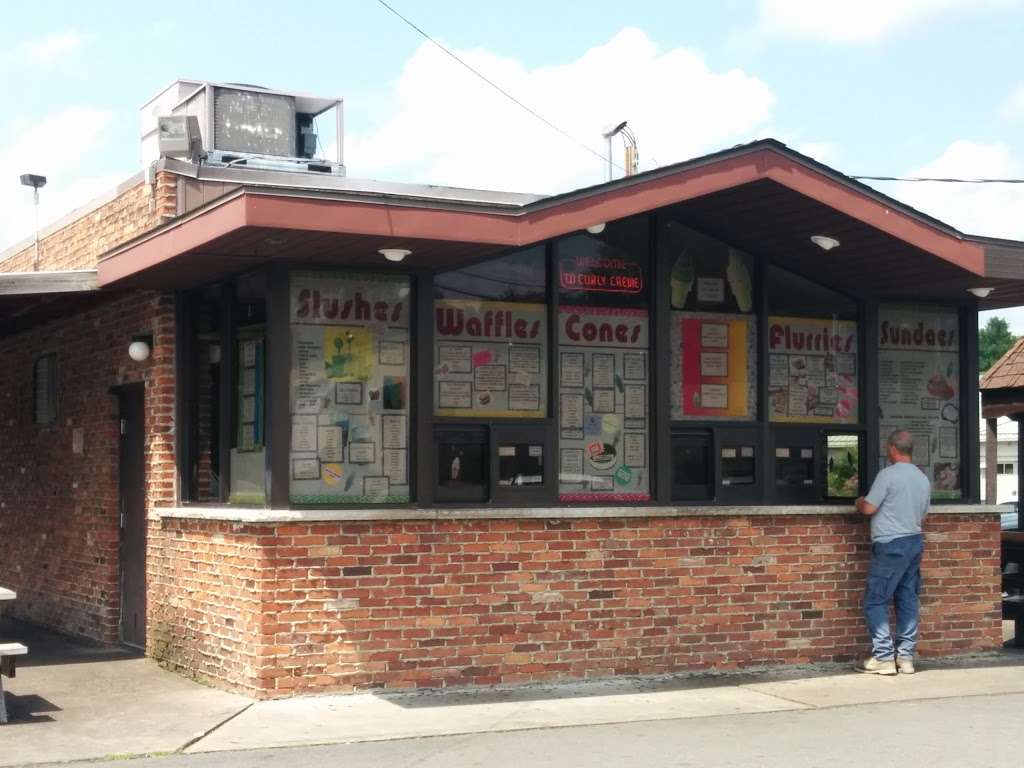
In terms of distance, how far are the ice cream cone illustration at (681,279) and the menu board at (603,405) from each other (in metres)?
0.33

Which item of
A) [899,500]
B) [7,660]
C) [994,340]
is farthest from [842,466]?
[994,340]

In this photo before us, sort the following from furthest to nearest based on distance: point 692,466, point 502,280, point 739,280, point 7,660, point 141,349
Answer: point 739,280 < point 141,349 < point 692,466 < point 502,280 < point 7,660

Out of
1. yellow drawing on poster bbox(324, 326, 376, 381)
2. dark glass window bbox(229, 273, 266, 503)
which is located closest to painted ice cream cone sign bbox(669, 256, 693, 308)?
yellow drawing on poster bbox(324, 326, 376, 381)

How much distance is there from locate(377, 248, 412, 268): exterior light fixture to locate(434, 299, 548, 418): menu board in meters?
0.76

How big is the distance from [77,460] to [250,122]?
389 centimetres

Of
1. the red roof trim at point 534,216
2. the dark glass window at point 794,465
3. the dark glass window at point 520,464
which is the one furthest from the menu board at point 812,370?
the dark glass window at point 520,464

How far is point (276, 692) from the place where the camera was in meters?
9.80

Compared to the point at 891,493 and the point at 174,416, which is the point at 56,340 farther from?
the point at 891,493

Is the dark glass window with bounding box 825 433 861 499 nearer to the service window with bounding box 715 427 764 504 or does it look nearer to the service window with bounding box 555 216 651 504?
the service window with bounding box 715 427 764 504

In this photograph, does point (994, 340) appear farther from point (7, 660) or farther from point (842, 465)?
point (7, 660)

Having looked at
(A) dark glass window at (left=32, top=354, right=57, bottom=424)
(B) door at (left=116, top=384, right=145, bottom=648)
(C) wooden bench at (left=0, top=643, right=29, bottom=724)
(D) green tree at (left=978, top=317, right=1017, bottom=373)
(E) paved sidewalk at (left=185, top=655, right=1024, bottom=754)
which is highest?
(D) green tree at (left=978, top=317, right=1017, bottom=373)

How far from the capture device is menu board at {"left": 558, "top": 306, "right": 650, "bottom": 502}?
1108 centimetres

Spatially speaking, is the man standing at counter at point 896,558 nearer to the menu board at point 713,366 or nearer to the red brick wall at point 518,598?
the red brick wall at point 518,598

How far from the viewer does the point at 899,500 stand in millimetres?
11227
